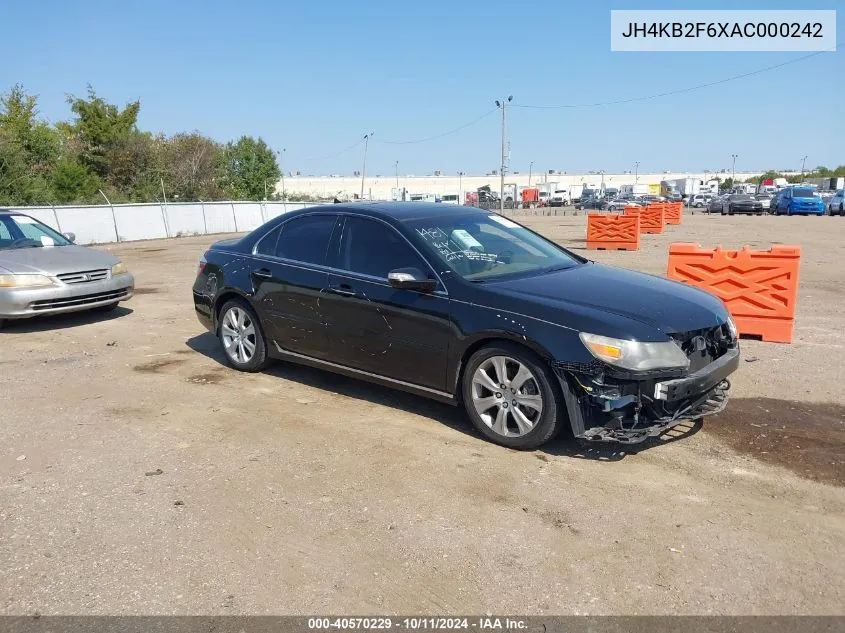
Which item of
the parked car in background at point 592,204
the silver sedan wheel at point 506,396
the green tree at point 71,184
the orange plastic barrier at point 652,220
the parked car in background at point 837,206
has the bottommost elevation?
the parked car in background at point 592,204

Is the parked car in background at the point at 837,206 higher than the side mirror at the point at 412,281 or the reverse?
the reverse

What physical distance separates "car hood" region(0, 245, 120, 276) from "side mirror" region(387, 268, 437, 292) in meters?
5.69

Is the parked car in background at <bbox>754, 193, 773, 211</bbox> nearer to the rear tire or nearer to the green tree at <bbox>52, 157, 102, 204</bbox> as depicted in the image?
the green tree at <bbox>52, 157, 102, 204</bbox>

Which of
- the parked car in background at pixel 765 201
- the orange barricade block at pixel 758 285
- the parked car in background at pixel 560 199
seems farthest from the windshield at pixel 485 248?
the parked car in background at pixel 560 199

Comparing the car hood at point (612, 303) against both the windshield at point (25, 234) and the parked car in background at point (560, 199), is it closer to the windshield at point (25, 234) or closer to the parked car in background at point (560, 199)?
the windshield at point (25, 234)

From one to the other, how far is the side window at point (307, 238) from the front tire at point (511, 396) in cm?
187

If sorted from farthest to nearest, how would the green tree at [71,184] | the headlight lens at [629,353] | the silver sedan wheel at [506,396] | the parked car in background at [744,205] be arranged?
the parked car in background at [744,205] < the green tree at [71,184] < the silver sedan wheel at [506,396] < the headlight lens at [629,353]

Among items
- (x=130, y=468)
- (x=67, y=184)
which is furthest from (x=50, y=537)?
(x=67, y=184)

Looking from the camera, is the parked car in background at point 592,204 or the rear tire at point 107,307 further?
the parked car in background at point 592,204

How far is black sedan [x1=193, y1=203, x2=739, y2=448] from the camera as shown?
4.31 m

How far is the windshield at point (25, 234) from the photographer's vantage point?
9.37 m

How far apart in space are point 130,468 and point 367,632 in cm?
233

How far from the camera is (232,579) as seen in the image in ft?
10.5

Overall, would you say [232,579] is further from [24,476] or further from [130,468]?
[24,476]
